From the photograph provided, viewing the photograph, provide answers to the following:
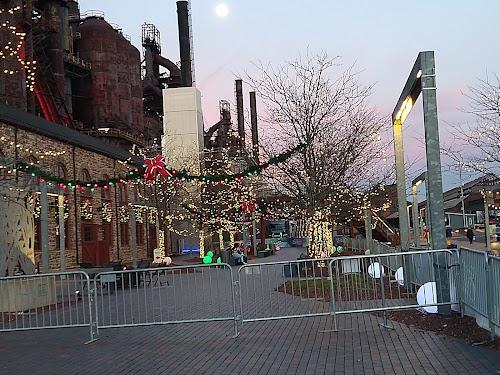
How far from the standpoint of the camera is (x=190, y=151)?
1945 inches

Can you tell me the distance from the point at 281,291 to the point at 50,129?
2131cm

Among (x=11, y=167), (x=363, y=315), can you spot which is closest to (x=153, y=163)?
(x=11, y=167)

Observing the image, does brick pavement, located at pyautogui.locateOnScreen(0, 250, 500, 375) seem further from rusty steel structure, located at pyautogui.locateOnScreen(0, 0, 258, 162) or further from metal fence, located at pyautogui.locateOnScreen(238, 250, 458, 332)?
rusty steel structure, located at pyautogui.locateOnScreen(0, 0, 258, 162)

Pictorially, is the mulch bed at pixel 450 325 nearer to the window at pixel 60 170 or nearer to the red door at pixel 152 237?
the window at pixel 60 170

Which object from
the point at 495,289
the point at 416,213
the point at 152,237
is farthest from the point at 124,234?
the point at 495,289

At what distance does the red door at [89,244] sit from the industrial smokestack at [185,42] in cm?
2906

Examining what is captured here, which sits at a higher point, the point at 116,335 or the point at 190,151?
the point at 190,151

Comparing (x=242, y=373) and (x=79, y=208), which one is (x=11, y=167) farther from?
(x=79, y=208)

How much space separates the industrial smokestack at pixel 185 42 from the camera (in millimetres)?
63344

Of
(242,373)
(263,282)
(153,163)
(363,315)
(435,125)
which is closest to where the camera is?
(242,373)

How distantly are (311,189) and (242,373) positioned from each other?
46.4 ft

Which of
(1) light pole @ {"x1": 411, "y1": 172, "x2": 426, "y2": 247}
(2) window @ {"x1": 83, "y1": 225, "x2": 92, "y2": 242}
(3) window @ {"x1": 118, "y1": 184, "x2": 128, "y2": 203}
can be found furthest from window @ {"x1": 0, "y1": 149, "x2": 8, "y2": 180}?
(3) window @ {"x1": 118, "y1": 184, "x2": 128, "y2": 203}

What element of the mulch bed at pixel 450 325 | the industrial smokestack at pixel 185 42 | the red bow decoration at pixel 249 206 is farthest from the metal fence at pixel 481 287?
the industrial smokestack at pixel 185 42

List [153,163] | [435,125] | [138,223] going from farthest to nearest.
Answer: [138,223] → [153,163] → [435,125]
